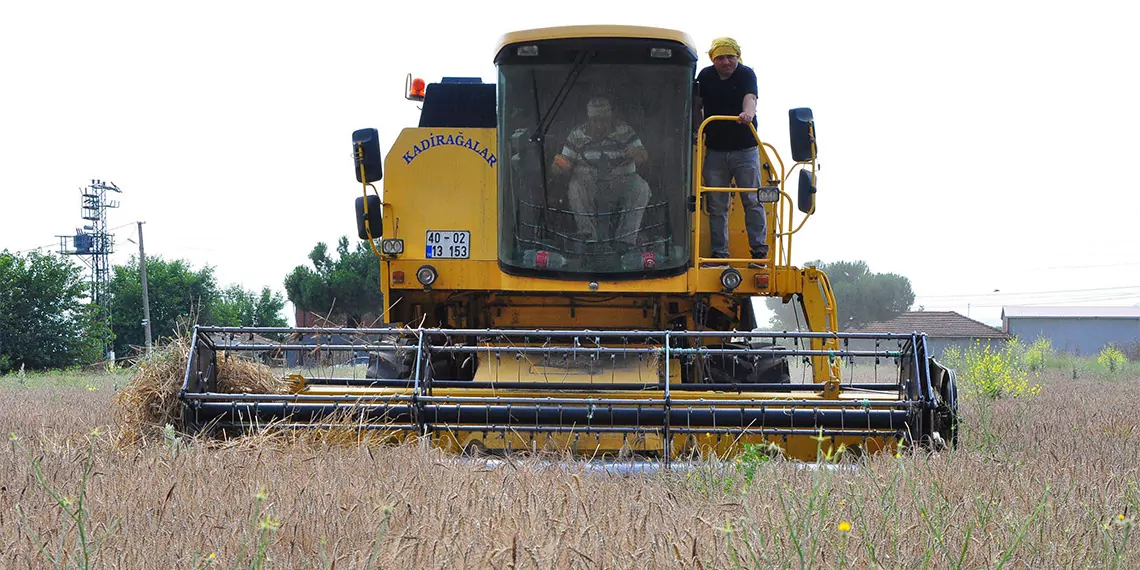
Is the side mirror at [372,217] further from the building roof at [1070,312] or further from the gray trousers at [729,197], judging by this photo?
the building roof at [1070,312]

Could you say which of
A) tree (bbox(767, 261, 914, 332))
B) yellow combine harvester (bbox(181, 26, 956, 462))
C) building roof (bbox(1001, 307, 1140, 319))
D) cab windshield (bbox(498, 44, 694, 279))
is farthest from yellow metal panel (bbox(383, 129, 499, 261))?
tree (bbox(767, 261, 914, 332))

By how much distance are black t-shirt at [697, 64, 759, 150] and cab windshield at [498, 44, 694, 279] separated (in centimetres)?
23

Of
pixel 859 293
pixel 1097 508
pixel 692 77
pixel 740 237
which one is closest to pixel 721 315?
pixel 740 237

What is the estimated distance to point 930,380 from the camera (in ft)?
19.5

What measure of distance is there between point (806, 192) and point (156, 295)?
58.9 meters

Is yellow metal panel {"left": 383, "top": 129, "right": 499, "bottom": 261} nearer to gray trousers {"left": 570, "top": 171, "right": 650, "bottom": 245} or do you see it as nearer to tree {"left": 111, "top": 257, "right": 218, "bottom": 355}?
gray trousers {"left": 570, "top": 171, "right": 650, "bottom": 245}

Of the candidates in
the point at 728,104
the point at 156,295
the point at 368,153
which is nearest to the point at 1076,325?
the point at 156,295

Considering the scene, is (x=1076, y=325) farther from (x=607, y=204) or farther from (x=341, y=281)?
(x=607, y=204)

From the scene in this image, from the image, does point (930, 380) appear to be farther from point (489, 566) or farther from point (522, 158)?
point (489, 566)

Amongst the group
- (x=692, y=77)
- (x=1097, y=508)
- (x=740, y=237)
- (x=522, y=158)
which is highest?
(x=692, y=77)

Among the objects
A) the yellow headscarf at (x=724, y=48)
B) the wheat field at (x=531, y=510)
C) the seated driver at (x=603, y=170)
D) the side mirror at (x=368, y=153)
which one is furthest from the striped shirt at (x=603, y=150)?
the wheat field at (x=531, y=510)

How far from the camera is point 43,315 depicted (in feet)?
150

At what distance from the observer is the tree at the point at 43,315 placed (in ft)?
145

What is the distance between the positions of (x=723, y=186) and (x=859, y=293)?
7894 cm
